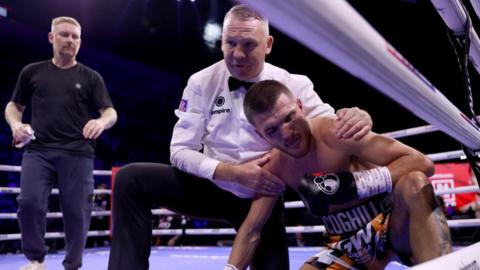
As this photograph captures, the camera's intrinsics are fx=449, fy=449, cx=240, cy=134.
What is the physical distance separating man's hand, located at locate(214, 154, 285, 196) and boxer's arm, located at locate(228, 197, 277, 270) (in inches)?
1.6

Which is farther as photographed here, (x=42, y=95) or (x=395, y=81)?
(x=42, y=95)

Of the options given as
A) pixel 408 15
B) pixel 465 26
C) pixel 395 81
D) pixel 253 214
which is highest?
pixel 408 15

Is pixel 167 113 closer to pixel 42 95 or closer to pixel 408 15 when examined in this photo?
pixel 408 15

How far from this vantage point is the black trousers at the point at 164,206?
4.13 ft

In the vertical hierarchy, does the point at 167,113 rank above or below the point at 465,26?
below

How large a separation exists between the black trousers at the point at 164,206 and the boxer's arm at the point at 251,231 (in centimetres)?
9

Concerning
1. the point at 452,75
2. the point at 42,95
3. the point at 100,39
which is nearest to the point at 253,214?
the point at 42,95

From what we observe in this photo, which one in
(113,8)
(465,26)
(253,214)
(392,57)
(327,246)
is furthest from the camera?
(113,8)

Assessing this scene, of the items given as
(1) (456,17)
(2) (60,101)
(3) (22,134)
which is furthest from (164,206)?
(2) (60,101)

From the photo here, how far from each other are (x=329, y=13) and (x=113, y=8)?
783 cm

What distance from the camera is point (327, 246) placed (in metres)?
1.44

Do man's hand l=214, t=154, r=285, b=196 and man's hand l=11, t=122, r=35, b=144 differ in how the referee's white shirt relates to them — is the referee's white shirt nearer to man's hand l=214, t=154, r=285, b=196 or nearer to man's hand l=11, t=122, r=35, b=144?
man's hand l=214, t=154, r=285, b=196

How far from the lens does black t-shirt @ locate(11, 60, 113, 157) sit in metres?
2.37

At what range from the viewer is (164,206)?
1391 millimetres
